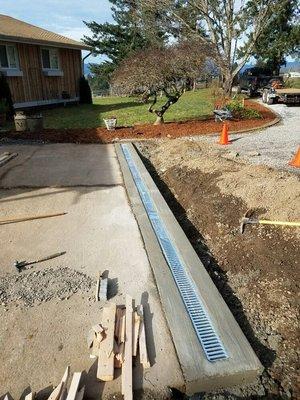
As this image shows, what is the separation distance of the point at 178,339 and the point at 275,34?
3080 centimetres

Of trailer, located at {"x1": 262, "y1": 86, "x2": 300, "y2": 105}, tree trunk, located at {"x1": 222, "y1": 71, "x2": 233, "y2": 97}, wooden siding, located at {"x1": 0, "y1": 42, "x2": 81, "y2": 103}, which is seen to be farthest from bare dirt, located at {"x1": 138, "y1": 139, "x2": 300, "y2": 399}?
tree trunk, located at {"x1": 222, "y1": 71, "x2": 233, "y2": 97}

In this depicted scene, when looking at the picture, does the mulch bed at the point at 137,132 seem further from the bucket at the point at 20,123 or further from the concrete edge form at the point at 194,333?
the concrete edge form at the point at 194,333

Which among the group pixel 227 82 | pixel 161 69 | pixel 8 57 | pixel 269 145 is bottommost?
pixel 269 145

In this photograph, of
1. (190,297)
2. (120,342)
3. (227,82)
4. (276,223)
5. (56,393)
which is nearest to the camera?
(56,393)


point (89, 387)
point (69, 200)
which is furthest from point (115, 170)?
point (89, 387)

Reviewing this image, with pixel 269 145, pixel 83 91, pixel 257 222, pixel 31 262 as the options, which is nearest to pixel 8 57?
pixel 83 91

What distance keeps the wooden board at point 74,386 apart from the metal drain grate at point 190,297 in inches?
38.8

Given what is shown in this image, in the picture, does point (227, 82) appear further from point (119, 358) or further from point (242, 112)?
point (119, 358)

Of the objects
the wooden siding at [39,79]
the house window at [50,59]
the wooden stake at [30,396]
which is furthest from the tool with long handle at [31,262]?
the house window at [50,59]

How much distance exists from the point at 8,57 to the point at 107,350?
1714cm

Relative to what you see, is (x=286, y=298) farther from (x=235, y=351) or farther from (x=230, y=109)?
(x=230, y=109)

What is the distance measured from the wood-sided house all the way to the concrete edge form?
1500cm

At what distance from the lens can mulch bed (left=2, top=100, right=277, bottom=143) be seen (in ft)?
Answer: 34.4

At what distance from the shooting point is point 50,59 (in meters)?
19.1
